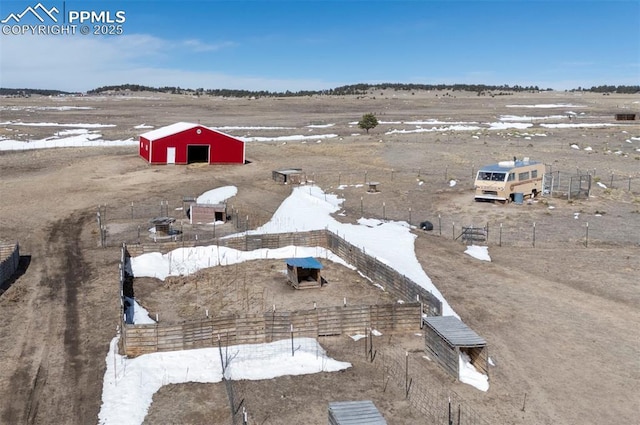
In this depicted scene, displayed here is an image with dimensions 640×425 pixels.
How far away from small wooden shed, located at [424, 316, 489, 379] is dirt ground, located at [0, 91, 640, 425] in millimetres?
445

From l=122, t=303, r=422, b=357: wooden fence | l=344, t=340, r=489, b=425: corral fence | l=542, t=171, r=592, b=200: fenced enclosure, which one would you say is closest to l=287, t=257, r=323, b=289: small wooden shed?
l=122, t=303, r=422, b=357: wooden fence

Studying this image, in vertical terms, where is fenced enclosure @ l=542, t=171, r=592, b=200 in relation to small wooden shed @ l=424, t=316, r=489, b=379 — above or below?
above

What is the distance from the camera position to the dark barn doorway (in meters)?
58.7

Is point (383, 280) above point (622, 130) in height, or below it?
below

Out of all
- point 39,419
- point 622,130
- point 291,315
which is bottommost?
point 39,419

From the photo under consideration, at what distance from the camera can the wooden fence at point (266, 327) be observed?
1908 centimetres

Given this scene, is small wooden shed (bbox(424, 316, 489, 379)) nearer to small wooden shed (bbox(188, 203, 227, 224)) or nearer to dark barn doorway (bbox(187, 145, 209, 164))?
small wooden shed (bbox(188, 203, 227, 224))

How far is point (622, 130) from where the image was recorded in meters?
88.3

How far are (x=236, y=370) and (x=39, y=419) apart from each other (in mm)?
5481

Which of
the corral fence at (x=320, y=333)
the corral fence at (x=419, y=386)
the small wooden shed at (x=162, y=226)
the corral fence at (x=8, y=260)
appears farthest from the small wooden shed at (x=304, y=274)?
the corral fence at (x=8, y=260)

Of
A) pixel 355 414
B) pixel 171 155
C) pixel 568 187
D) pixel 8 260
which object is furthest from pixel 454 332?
pixel 171 155

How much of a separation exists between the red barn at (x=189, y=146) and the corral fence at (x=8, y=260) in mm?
28682

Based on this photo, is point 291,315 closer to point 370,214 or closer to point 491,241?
point 491,241

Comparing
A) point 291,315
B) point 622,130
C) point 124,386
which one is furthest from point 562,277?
point 622,130
